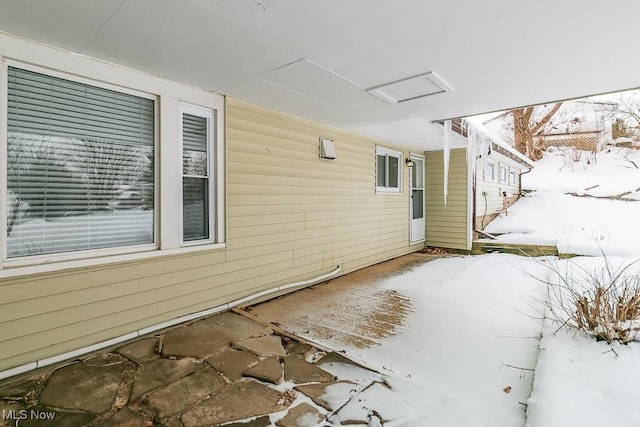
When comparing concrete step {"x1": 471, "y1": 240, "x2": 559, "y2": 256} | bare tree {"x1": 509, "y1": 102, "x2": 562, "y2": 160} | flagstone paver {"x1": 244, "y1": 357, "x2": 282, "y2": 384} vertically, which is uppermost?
bare tree {"x1": 509, "y1": 102, "x2": 562, "y2": 160}

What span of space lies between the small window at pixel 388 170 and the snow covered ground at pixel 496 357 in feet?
6.26

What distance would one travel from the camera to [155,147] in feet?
9.94

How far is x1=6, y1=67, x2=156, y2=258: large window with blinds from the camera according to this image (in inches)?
91.6

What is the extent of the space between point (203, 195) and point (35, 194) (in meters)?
1.41

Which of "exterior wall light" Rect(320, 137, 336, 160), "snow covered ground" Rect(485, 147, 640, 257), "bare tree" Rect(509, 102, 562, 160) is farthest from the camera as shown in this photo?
"bare tree" Rect(509, 102, 562, 160)

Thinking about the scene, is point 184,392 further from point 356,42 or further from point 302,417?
point 356,42

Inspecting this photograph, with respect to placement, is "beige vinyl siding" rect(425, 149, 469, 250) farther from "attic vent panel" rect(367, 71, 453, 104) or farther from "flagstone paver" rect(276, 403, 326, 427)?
"flagstone paver" rect(276, 403, 326, 427)

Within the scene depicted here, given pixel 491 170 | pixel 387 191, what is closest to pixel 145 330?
pixel 387 191

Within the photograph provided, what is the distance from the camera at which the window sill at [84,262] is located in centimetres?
225

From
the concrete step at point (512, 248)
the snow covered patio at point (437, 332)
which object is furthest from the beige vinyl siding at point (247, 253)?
the concrete step at point (512, 248)

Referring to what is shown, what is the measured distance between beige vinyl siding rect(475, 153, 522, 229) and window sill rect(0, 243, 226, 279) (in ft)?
25.1

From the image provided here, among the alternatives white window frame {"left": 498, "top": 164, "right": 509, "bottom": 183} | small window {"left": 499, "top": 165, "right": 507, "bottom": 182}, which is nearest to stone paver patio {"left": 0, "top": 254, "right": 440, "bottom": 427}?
white window frame {"left": 498, "top": 164, "right": 509, "bottom": 183}

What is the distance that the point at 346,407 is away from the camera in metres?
1.93

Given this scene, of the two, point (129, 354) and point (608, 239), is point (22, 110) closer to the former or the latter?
point (129, 354)
